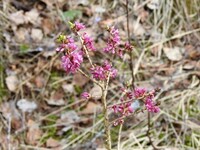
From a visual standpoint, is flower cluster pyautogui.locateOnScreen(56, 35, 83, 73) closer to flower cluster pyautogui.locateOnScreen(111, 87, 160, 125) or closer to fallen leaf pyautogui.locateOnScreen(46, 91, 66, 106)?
flower cluster pyautogui.locateOnScreen(111, 87, 160, 125)

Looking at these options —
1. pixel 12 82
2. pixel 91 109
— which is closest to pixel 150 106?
pixel 91 109

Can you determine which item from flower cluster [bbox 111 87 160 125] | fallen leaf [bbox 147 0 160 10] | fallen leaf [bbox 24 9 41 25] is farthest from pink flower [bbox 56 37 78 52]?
fallen leaf [bbox 147 0 160 10]

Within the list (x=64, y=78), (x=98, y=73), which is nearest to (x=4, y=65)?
(x=64, y=78)

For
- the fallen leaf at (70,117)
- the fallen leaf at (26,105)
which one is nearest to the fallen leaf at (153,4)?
the fallen leaf at (70,117)

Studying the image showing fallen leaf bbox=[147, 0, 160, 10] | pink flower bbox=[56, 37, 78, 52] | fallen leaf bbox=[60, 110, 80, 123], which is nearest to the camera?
pink flower bbox=[56, 37, 78, 52]

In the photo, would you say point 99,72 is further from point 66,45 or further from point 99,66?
point 66,45

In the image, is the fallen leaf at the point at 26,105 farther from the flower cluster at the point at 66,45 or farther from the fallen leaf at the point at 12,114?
the flower cluster at the point at 66,45

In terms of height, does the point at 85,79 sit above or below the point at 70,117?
above
